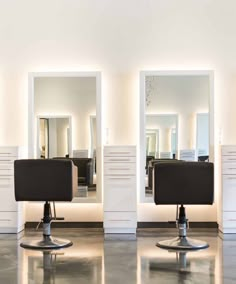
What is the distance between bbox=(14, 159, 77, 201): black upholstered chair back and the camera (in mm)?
4672

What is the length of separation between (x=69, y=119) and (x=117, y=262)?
2.36m

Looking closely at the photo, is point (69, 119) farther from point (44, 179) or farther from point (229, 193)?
point (229, 193)

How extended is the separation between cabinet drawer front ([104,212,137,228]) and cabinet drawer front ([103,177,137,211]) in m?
0.07

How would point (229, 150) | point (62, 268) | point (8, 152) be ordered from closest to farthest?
point (62, 268) → point (229, 150) → point (8, 152)

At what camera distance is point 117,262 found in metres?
4.29

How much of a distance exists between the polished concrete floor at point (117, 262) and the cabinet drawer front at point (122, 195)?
38 centimetres

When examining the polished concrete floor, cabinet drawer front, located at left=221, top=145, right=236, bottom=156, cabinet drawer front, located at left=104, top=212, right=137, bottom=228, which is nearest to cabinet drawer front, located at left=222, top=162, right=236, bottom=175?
cabinet drawer front, located at left=221, top=145, right=236, bottom=156

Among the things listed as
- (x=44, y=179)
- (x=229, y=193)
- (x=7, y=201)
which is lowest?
(x=7, y=201)

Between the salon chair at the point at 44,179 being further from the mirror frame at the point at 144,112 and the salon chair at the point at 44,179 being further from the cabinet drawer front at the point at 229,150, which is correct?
the cabinet drawer front at the point at 229,150

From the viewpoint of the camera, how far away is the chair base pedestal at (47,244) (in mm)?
4801

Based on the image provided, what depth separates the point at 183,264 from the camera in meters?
4.20

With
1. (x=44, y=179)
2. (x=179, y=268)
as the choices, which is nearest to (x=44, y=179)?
(x=44, y=179)

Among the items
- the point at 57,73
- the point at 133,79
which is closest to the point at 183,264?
the point at 133,79

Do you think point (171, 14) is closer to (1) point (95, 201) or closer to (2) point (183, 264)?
(1) point (95, 201)
